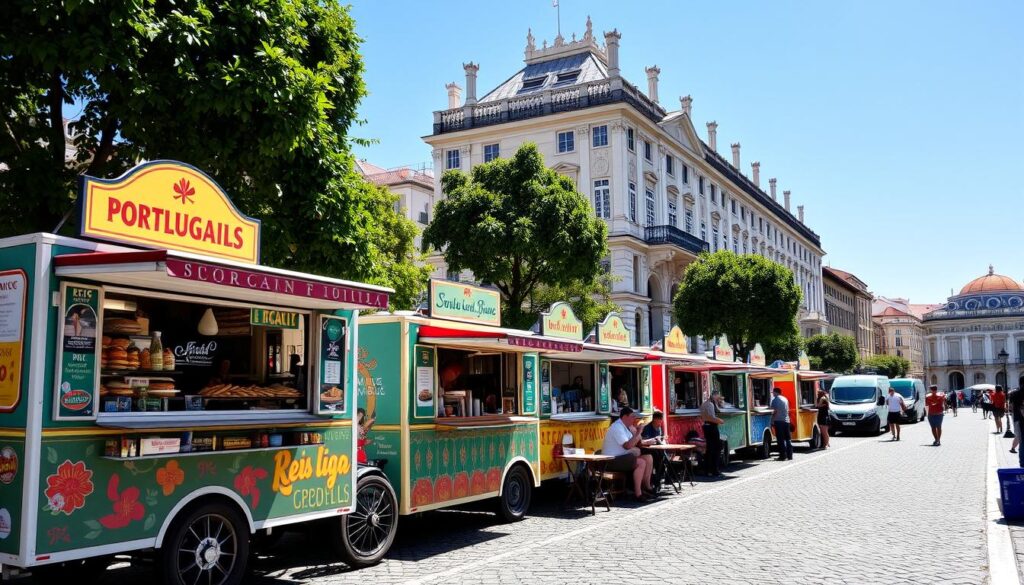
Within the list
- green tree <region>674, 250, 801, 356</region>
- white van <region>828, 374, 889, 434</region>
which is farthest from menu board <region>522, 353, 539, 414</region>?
white van <region>828, 374, 889, 434</region>

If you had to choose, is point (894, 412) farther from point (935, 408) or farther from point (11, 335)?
point (11, 335)

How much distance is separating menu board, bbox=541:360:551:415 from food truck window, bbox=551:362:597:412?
31.0 inches

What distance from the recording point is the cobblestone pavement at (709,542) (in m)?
7.91

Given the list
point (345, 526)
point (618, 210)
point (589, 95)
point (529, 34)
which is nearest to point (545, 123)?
point (589, 95)

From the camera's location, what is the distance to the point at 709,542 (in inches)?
377

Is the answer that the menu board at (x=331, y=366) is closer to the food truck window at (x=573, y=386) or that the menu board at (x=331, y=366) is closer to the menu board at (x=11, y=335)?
the menu board at (x=11, y=335)

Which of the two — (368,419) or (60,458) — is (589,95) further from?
(60,458)

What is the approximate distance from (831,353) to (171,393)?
60903mm

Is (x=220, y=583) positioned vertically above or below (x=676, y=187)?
below

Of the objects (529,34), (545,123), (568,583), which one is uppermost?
(529,34)

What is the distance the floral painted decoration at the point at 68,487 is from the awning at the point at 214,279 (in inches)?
52.9

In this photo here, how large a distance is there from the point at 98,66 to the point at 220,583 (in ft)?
19.5

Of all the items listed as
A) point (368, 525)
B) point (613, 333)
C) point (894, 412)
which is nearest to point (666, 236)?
point (894, 412)

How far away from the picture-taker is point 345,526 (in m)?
8.29
